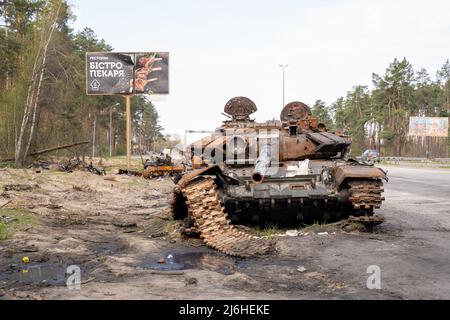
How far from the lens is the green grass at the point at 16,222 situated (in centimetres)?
820

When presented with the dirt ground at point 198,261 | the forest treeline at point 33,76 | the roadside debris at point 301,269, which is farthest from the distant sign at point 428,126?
the roadside debris at point 301,269

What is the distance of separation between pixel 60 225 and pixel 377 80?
65.1 meters

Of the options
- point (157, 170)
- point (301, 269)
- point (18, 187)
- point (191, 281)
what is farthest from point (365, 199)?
point (157, 170)

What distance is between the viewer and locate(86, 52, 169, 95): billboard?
90.4 feet

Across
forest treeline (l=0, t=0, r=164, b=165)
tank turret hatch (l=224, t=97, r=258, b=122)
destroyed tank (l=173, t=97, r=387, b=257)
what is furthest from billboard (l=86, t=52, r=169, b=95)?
destroyed tank (l=173, t=97, r=387, b=257)

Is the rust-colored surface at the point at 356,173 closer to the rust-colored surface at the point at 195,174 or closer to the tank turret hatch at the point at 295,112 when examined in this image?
the rust-colored surface at the point at 195,174

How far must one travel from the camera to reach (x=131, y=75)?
27766 millimetres

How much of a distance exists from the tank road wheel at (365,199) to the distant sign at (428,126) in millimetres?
46429

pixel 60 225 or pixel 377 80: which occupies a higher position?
pixel 377 80

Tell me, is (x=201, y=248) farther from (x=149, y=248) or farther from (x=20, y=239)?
(x=20, y=239)

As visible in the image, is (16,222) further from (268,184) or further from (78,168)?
(78,168)
